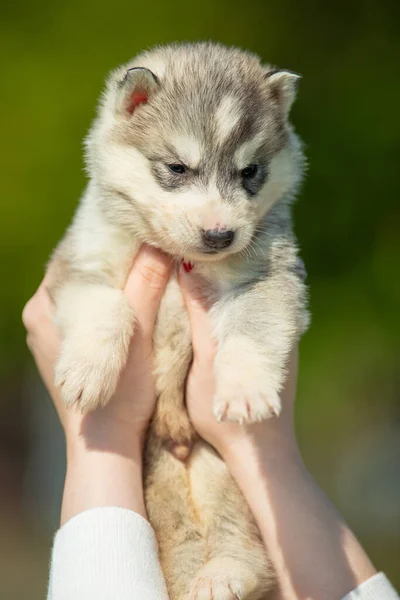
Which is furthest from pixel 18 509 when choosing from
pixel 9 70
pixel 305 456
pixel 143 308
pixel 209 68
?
pixel 209 68

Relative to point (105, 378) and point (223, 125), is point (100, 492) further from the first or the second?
point (223, 125)

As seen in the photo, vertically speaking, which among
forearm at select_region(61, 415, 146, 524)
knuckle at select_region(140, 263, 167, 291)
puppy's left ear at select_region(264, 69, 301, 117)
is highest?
puppy's left ear at select_region(264, 69, 301, 117)

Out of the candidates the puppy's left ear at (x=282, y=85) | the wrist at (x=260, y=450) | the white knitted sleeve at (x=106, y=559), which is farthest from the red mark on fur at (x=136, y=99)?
the white knitted sleeve at (x=106, y=559)

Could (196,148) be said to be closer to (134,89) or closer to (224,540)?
(134,89)

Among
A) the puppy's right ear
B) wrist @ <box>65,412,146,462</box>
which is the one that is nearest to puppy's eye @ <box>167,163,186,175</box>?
the puppy's right ear

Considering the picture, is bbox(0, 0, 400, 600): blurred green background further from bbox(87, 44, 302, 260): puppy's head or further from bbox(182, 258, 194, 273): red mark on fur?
bbox(182, 258, 194, 273): red mark on fur

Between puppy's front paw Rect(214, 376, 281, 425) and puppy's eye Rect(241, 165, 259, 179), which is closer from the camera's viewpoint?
puppy's front paw Rect(214, 376, 281, 425)
